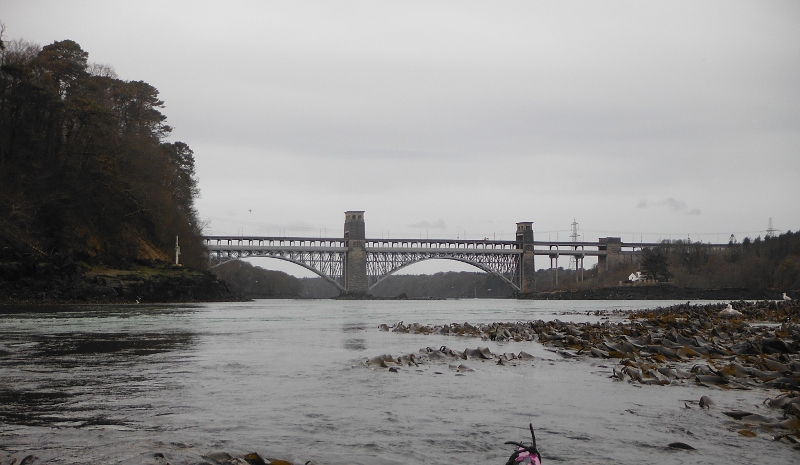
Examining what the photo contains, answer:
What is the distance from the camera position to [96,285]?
4016 cm

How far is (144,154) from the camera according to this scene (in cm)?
5241

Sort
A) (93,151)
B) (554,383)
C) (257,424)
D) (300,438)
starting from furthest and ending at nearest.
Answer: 1. (93,151)
2. (554,383)
3. (257,424)
4. (300,438)

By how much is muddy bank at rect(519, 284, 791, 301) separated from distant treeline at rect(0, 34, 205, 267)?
61.1 m

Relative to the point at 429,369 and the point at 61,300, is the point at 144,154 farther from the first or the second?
the point at 429,369

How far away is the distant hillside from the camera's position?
115250 mm

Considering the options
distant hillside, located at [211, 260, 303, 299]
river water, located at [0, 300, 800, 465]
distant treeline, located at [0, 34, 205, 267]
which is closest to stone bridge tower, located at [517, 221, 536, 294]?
distant hillside, located at [211, 260, 303, 299]

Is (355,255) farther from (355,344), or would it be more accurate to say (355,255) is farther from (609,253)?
(355,344)

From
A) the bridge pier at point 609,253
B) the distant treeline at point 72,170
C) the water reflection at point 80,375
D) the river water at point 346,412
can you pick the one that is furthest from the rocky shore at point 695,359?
the bridge pier at point 609,253

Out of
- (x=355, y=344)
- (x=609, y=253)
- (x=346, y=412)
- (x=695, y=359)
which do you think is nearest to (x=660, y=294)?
(x=609, y=253)

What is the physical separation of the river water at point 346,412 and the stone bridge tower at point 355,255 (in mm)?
96906

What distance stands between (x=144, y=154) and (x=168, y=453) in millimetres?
51203

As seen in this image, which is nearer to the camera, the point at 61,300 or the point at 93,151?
the point at 61,300

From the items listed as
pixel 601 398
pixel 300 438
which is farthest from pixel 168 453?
pixel 601 398

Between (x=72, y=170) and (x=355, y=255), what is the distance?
72.1 m
